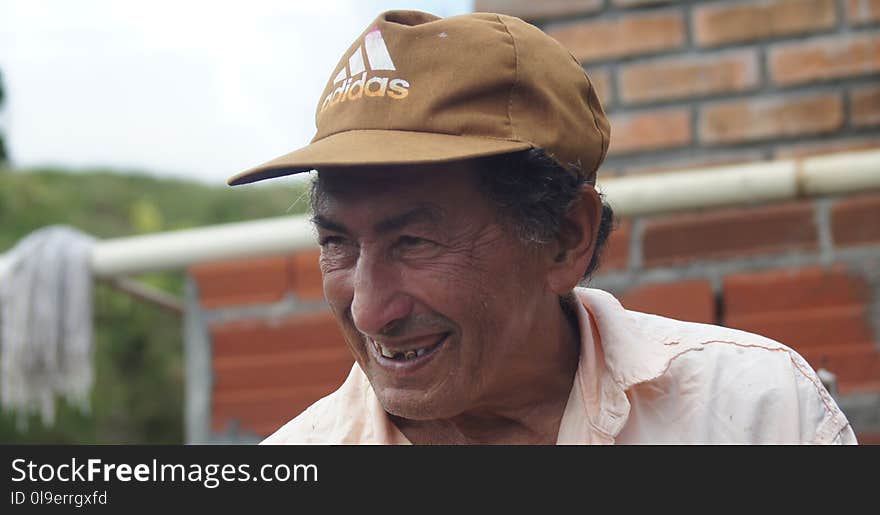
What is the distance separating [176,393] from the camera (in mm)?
4961

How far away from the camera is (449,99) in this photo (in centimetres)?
164

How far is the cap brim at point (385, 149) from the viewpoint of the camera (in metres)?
1.57

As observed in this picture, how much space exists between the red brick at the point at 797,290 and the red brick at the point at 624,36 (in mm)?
710

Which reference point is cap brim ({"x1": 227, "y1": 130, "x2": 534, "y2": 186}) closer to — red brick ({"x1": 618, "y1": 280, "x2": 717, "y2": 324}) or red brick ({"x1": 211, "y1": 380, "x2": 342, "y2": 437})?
red brick ({"x1": 618, "y1": 280, "x2": 717, "y2": 324})

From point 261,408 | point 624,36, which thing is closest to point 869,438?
point 624,36

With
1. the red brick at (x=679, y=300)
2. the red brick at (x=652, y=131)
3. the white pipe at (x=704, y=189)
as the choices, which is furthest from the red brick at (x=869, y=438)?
the red brick at (x=652, y=131)

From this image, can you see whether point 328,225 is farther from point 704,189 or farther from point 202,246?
point 202,246

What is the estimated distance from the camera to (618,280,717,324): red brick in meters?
2.90

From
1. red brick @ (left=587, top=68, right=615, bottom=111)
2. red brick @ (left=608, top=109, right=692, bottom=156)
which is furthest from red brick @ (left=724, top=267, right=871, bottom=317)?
red brick @ (left=587, top=68, right=615, bottom=111)

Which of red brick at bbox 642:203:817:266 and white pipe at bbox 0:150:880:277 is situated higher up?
white pipe at bbox 0:150:880:277

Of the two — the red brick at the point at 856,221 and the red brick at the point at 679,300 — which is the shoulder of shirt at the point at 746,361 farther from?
the red brick at the point at 856,221

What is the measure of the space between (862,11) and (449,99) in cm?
176

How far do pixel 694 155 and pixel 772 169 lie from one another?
1.01 feet

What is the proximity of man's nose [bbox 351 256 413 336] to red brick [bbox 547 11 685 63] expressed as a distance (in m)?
1.60
